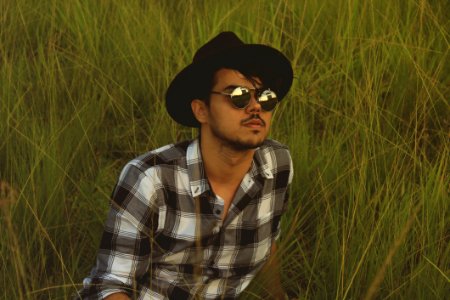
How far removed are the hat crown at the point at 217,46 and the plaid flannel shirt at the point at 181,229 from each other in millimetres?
303

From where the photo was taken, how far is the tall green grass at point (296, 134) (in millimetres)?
2906

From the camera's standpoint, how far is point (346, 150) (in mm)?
3627

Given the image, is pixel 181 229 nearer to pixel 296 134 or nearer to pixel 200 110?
pixel 200 110

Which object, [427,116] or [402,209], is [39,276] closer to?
[402,209]

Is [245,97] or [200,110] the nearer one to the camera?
[245,97]

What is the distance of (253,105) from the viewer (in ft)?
8.38

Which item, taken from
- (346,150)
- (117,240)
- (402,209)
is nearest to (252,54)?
(117,240)

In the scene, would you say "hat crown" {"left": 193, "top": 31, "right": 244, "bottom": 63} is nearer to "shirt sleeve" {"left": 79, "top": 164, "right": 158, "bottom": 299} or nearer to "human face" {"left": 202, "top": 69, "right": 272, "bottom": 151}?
"human face" {"left": 202, "top": 69, "right": 272, "bottom": 151}

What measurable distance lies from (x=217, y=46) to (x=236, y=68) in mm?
147

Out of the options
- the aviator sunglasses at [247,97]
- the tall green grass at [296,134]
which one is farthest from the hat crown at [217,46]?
the tall green grass at [296,134]

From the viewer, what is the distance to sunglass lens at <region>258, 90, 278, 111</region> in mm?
2562

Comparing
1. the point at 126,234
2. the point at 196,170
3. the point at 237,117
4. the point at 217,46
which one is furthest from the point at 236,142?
the point at 126,234

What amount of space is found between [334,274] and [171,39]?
1.70 m

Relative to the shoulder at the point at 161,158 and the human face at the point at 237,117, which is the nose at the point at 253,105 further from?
the shoulder at the point at 161,158
